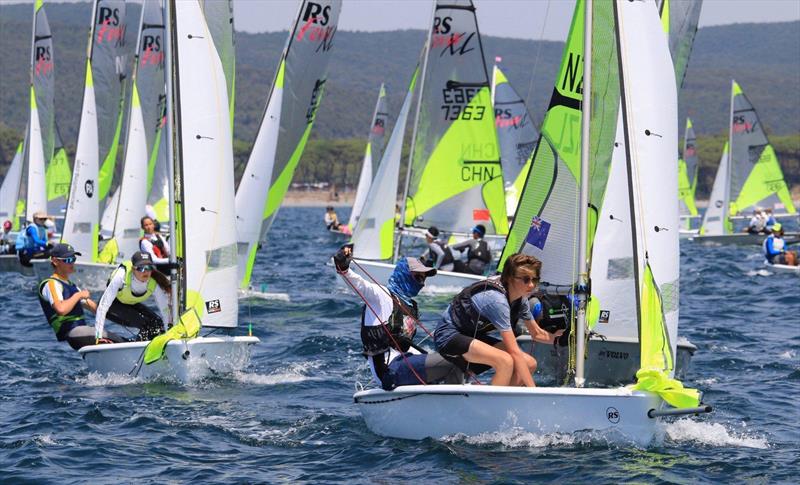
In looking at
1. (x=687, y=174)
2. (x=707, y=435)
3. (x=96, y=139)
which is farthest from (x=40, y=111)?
(x=687, y=174)

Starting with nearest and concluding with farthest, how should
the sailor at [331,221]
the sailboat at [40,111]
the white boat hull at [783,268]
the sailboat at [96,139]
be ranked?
the sailboat at [96,139]
the white boat hull at [783,268]
the sailboat at [40,111]
the sailor at [331,221]

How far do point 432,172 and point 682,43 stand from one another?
7.81 metres

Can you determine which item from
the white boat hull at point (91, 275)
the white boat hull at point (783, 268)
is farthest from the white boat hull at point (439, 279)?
the white boat hull at point (783, 268)

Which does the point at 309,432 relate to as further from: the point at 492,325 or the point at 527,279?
the point at 527,279

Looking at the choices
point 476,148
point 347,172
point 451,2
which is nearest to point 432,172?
point 476,148

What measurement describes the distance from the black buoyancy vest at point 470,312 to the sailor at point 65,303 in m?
4.49

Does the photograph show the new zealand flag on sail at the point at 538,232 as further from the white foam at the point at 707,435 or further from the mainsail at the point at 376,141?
the mainsail at the point at 376,141

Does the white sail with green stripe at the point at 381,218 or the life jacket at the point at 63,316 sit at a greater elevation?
the white sail with green stripe at the point at 381,218

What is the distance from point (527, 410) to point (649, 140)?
2164 mm

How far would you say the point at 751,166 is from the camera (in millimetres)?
40875

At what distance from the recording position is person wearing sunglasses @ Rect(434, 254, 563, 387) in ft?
28.6

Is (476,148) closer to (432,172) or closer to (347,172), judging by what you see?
(432,172)

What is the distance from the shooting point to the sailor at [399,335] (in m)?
9.35

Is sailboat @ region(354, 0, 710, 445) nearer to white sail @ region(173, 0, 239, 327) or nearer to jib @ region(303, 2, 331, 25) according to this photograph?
white sail @ region(173, 0, 239, 327)
